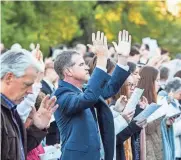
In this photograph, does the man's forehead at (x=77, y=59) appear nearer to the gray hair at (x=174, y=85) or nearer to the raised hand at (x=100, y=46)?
the raised hand at (x=100, y=46)

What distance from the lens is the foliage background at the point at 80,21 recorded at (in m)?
22.0

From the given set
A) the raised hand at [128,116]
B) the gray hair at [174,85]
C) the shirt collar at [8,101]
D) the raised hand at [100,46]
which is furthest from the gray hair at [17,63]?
the gray hair at [174,85]

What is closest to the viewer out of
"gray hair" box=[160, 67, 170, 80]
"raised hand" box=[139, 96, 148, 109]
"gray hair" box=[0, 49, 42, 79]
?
"gray hair" box=[0, 49, 42, 79]

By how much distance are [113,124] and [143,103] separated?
1.51 meters

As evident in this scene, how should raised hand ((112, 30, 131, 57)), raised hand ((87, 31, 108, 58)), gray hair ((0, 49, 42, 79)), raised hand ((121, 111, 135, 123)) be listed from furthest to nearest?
1. raised hand ((121, 111, 135, 123))
2. raised hand ((112, 30, 131, 57))
3. raised hand ((87, 31, 108, 58))
4. gray hair ((0, 49, 42, 79))

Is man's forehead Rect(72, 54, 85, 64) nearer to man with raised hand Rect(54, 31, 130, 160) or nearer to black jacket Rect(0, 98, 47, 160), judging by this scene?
man with raised hand Rect(54, 31, 130, 160)

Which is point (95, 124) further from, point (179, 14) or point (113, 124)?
point (179, 14)

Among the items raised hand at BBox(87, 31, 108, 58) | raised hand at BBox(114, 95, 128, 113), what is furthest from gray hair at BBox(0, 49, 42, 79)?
raised hand at BBox(114, 95, 128, 113)

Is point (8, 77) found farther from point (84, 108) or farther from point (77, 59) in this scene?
point (77, 59)

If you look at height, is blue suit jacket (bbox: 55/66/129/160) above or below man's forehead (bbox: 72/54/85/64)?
below

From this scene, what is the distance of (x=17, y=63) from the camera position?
15.8 ft

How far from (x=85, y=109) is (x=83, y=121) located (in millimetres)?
110

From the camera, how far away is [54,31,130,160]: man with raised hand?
5.90 metres

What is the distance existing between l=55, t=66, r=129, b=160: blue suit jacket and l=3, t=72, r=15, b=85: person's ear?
47.6 inches
